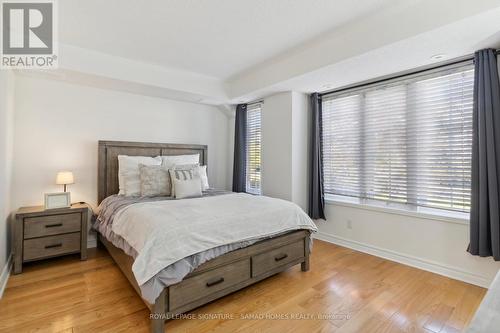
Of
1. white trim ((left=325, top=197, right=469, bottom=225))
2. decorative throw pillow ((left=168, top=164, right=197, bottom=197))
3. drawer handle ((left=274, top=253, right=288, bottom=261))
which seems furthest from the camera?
decorative throw pillow ((left=168, top=164, right=197, bottom=197))

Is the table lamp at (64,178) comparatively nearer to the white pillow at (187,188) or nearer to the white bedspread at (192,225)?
the white bedspread at (192,225)

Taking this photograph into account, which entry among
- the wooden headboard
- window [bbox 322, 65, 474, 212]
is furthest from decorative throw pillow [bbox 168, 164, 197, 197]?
window [bbox 322, 65, 474, 212]

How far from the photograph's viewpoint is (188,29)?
2449mm

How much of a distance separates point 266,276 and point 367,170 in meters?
1.97

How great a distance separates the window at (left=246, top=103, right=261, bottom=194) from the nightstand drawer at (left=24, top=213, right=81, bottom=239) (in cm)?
259

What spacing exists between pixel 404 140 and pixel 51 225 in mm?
4116

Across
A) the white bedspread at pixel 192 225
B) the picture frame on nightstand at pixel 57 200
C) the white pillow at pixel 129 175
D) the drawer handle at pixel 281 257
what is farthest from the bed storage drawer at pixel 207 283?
the picture frame on nightstand at pixel 57 200

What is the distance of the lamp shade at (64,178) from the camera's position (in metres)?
2.89

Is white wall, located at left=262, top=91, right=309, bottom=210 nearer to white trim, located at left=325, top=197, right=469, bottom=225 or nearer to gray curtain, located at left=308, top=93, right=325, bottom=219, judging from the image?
gray curtain, located at left=308, top=93, right=325, bottom=219

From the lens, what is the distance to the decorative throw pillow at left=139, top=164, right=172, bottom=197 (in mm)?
2980

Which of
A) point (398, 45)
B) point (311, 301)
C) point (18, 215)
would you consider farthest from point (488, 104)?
point (18, 215)

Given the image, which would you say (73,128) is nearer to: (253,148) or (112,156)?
(112,156)

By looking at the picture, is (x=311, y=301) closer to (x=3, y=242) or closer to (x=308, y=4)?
(x=308, y=4)

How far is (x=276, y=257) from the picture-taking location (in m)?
2.39
